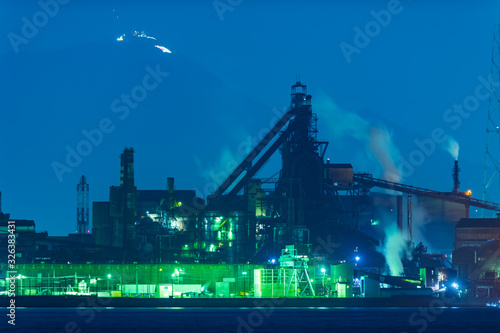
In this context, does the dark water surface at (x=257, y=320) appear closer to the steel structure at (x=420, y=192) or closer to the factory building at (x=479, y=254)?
the factory building at (x=479, y=254)

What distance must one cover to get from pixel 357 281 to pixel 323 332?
49.8 m

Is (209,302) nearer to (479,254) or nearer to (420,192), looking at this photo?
(479,254)

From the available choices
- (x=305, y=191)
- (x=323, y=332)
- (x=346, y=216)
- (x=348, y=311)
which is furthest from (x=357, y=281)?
(x=323, y=332)

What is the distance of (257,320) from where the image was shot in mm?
113938

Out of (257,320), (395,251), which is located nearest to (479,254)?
(395,251)

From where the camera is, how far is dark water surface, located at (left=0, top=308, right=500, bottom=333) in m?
102

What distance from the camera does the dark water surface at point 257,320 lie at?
101562 millimetres

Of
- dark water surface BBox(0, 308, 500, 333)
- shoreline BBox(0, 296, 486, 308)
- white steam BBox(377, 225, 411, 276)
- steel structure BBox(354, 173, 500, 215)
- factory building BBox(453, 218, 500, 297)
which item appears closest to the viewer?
dark water surface BBox(0, 308, 500, 333)

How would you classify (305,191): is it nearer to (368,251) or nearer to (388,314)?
(368,251)

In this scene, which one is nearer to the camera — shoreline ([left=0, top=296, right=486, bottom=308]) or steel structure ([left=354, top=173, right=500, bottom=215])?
shoreline ([left=0, top=296, right=486, bottom=308])

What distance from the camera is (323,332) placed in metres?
96.8

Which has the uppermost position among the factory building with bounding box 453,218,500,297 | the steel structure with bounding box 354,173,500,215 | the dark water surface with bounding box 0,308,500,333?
the steel structure with bounding box 354,173,500,215

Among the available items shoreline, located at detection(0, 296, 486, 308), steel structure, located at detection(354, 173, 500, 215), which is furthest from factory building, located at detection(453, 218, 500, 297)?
shoreline, located at detection(0, 296, 486, 308)

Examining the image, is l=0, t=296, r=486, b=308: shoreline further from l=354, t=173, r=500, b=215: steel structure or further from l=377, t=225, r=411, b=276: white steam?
l=354, t=173, r=500, b=215: steel structure
